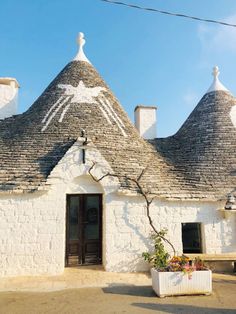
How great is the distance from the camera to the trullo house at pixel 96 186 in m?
7.41

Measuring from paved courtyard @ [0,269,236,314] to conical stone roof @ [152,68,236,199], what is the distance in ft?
9.93

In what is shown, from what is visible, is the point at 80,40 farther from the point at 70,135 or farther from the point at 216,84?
the point at 216,84

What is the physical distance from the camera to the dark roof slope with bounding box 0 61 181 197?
26.3ft

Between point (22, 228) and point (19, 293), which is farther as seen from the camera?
point (22, 228)

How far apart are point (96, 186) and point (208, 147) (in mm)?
4595

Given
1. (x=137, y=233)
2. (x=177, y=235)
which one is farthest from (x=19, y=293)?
(x=177, y=235)

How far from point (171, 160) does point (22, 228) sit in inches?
225

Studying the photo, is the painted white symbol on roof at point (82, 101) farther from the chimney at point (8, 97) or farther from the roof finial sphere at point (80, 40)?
the roof finial sphere at point (80, 40)

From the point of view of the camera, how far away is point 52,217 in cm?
752

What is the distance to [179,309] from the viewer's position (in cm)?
503

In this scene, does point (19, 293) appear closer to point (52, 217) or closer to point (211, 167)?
point (52, 217)

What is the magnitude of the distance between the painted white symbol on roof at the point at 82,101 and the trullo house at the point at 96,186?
37 millimetres

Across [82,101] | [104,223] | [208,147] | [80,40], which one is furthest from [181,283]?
[80,40]

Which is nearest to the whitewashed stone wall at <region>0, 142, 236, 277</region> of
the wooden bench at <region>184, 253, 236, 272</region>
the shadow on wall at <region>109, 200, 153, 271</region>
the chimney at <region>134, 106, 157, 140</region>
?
the shadow on wall at <region>109, 200, 153, 271</region>
